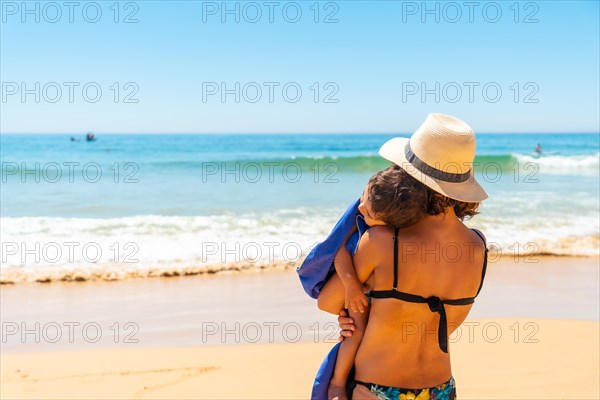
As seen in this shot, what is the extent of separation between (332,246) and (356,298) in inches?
7.1

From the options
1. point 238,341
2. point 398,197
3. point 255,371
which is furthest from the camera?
point 238,341

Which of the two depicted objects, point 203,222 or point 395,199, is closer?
point 395,199

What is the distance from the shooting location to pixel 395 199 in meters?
1.67

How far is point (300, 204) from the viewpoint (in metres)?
13.1

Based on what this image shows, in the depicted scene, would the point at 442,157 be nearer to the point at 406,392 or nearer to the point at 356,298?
Result: the point at 356,298

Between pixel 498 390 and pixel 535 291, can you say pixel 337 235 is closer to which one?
pixel 498 390

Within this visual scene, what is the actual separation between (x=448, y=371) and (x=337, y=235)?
2.13ft

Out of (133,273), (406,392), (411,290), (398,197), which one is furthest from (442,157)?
(133,273)

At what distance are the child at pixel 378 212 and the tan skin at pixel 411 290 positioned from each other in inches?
0.9

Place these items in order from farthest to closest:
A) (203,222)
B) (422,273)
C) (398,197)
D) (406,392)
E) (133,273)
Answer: (203,222)
(133,273)
(406,392)
(422,273)
(398,197)

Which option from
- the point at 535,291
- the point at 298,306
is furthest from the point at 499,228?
the point at 298,306

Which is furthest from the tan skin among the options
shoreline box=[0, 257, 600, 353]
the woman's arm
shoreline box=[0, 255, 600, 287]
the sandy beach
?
shoreline box=[0, 255, 600, 287]

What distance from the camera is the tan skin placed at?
1762 mm

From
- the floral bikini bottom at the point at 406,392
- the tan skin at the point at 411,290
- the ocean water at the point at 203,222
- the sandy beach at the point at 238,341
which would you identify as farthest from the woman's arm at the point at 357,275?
the ocean water at the point at 203,222
